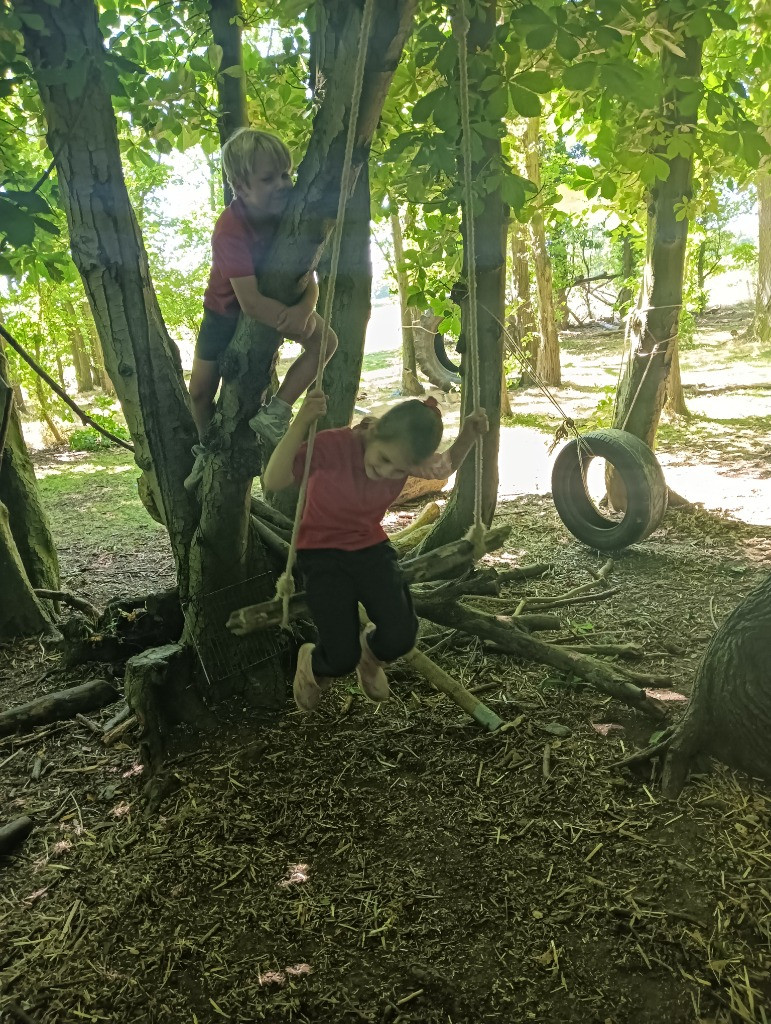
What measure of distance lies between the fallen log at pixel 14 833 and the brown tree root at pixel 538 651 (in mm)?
1817

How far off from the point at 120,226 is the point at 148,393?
0.57m

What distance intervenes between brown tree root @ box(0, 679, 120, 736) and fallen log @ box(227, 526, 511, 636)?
0.96 metres

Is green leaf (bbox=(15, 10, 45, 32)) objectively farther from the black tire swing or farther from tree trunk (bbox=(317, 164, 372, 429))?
the black tire swing

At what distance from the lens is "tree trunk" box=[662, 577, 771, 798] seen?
2.22 metres

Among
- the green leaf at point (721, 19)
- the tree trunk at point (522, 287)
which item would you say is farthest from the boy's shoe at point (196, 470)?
the tree trunk at point (522, 287)

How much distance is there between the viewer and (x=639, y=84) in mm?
2406

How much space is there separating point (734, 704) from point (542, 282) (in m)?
8.49

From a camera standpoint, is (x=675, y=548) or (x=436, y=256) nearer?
(x=436, y=256)

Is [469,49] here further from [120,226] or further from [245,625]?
[245,625]

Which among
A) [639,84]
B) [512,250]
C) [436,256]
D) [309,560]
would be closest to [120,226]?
[309,560]

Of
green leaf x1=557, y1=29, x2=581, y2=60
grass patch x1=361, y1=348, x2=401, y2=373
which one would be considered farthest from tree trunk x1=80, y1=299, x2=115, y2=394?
green leaf x1=557, y1=29, x2=581, y2=60

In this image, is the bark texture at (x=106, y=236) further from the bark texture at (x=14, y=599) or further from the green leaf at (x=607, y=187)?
the green leaf at (x=607, y=187)

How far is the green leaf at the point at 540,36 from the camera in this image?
7.64ft

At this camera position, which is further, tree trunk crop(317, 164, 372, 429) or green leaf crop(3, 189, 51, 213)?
tree trunk crop(317, 164, 372, 429)
